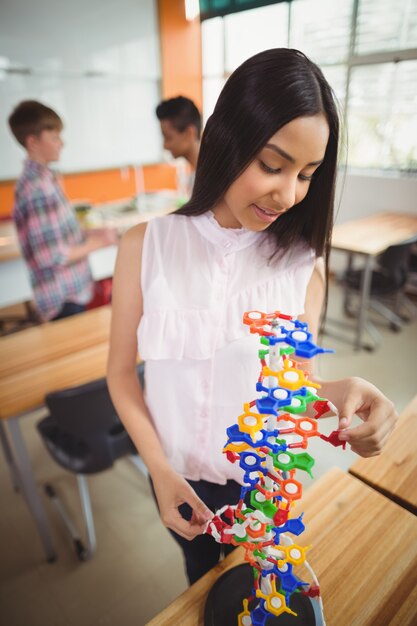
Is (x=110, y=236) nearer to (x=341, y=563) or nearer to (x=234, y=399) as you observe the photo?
(x=234, y=399)

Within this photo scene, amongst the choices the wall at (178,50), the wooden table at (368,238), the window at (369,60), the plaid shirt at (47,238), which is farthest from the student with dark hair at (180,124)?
the wall at (178,50)

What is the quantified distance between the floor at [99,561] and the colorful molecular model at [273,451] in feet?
3.98

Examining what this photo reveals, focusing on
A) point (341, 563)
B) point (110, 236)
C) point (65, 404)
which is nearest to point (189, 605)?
point (341, 563)

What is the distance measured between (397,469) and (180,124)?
6.61ft

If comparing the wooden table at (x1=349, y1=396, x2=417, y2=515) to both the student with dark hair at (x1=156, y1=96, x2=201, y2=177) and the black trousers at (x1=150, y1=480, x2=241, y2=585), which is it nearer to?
the black trousers at (x1=150, y1=480, x2=241, y2=585)

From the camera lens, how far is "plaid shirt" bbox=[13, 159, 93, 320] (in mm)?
1943

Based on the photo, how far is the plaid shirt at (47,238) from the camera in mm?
1943

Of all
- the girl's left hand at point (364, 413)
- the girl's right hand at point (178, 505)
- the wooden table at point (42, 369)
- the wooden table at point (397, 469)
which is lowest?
the wooden table at point (42, 369)

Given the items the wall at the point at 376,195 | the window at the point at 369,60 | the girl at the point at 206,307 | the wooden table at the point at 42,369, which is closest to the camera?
the girl at the point at 206,307

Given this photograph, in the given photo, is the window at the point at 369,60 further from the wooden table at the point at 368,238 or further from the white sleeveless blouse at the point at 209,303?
the white sleeveless blouse at the point at 209,303

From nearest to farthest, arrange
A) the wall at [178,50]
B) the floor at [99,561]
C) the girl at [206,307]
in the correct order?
the girl at [206,307] → the floor at [99,561] → the wall at [178,50]

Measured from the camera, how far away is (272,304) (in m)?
0.80

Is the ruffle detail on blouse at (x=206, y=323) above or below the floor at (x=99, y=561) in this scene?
above

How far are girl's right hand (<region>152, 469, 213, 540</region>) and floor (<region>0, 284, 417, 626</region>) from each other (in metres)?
1.07
